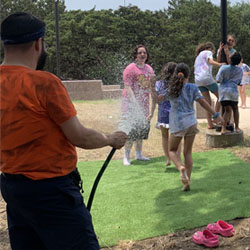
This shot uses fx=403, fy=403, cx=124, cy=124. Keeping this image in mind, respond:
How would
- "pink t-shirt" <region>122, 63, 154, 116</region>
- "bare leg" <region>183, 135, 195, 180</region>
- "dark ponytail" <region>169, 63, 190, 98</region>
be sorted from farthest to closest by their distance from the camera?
1. "pink t-shirt" <region>122, 63, 154, 116</region>
2. "bare leg" <region>183, 135, 195, 180</region>
3. "dark ponytail" <region>169, 63, 190, 98</region>

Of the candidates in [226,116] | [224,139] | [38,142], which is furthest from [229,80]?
[38,142]

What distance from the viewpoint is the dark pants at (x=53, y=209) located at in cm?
183

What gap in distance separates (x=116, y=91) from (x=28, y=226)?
45.1 feet

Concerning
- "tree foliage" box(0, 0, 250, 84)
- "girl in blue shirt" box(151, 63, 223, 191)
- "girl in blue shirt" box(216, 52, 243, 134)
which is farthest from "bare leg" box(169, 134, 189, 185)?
"tree foliage" box(0, 0, 250, 84)

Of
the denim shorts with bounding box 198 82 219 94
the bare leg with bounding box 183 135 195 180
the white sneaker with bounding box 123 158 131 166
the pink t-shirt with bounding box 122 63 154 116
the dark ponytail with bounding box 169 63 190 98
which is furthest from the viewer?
the denim shorts with bounding box 198 82 219 94

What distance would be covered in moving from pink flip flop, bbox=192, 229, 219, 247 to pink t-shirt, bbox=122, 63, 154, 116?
2323 mm

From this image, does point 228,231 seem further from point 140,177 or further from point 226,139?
point 226,139

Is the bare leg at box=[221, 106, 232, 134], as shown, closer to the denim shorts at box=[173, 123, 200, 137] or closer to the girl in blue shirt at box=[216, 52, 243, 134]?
the girl in blue shirt at box=[216, 52, 243, 134]

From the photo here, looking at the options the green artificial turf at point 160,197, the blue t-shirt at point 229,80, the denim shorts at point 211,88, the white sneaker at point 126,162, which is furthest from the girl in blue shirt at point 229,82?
the white sneaker at point 126,162

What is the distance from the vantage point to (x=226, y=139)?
679cm

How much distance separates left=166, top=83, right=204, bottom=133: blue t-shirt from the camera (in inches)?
169

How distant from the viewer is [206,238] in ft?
10.4

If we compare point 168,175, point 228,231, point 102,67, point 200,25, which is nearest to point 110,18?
point 102,67

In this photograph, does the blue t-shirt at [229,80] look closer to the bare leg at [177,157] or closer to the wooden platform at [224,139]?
the wooden platform at [224,139]
